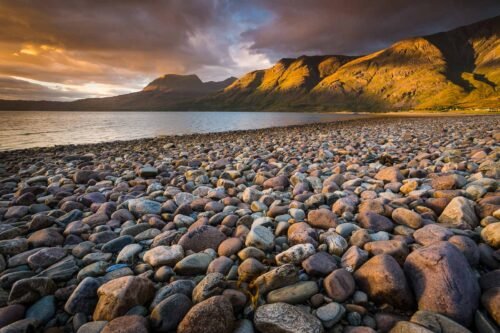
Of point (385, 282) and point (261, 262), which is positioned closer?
point (385, 282)

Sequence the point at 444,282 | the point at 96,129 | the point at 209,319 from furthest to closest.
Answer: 1. the point at 96,129
2. the point at 444,282
3. the point at 209,319

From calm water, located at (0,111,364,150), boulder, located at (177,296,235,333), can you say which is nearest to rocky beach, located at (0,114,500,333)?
boulder, located at (177,296,235,333)

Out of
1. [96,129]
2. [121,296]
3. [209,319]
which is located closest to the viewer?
[209,319]

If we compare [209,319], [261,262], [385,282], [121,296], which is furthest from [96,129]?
[385,282]

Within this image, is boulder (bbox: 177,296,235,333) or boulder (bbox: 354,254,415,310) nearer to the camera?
boulder (bbox: 177,296,235,333)

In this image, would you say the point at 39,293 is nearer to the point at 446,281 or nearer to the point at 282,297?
the point at 282,297

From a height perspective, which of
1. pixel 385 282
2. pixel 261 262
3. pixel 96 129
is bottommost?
pixel 261 262

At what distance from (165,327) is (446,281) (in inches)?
86.9

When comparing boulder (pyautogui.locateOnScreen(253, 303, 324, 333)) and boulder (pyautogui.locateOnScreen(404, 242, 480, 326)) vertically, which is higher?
boulder (pyautogui.locateOnScreen(404, 242, 480, 326))

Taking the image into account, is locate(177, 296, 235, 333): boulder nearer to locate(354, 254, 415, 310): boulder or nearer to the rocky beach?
the rocky beach

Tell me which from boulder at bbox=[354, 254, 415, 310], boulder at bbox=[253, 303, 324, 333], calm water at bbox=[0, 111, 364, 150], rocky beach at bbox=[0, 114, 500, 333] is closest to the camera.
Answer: boulder at bbox=[253, 303, 324, 333]

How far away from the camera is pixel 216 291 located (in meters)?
2.20

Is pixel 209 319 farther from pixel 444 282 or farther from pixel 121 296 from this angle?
pixel 444 282

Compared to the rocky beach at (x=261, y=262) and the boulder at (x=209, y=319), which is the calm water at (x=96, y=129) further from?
the boulder at (x=209, y=319)
